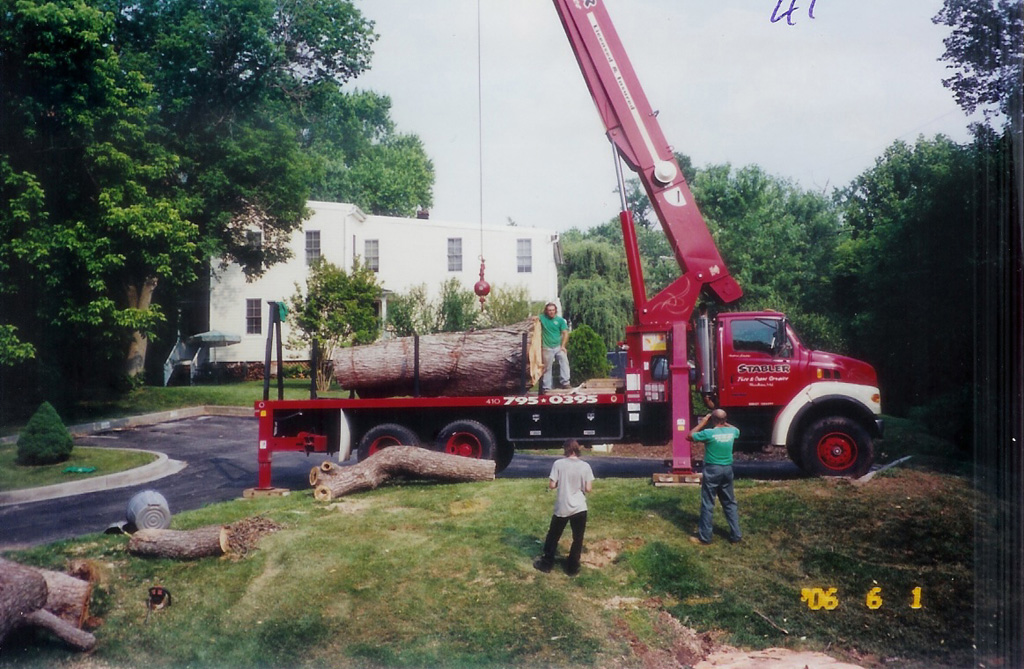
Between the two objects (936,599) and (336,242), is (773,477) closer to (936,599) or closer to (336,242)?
(936,599)

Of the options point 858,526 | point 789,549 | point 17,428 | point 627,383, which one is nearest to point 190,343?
point 17,428

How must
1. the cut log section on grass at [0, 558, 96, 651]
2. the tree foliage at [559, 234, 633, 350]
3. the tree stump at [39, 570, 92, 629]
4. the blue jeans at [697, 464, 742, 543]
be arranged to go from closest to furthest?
the cut log section on grass at [0, 558, 96, 651] < the tree stump at [39, 570, 92, 629] < the blue jeans at [697, 464, 742, 543] < the tree foliage at [559, 234, 633, 350]

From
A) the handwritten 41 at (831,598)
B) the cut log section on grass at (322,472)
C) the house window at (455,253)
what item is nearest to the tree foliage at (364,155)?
the house window at (455,253)

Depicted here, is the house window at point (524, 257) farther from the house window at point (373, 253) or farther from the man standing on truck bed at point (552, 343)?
the house window at point (373, 253)

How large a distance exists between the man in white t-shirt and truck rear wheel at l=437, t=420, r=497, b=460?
3.00 m

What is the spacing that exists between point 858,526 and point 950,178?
142 inches

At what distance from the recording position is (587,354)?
10.5 m

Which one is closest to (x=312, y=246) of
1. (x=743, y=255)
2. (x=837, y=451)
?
(x=743, y=255)

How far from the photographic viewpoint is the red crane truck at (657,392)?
9.08 metres

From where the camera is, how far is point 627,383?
9.59 meters

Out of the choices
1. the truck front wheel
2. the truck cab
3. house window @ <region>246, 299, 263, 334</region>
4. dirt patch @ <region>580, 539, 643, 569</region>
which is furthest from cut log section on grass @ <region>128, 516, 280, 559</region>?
the truck front wheel

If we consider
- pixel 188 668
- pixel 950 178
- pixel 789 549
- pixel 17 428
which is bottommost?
pixel 188 668

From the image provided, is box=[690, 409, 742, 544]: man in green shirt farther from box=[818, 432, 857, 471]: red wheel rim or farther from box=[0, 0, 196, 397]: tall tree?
box=[0, 0, 196, 397]: tall tree

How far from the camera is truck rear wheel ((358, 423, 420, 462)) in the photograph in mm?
9969
